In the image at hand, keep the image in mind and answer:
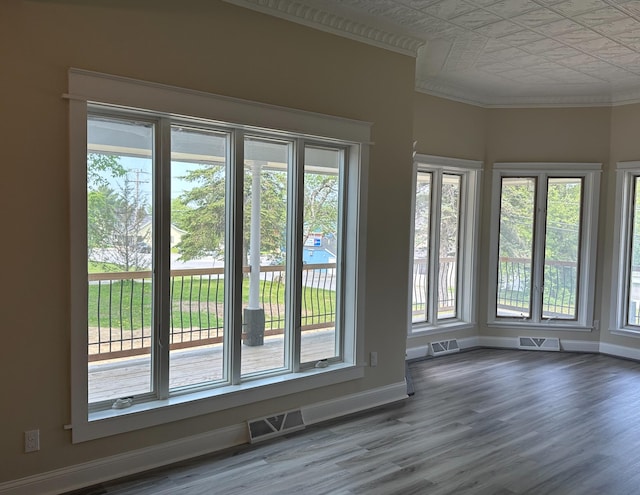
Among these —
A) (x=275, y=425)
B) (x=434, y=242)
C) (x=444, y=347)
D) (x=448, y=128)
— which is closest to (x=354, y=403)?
(x=275, y=425)

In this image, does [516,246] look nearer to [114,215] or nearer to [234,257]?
[234,257]

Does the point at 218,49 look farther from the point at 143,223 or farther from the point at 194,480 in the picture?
the point at 194,480

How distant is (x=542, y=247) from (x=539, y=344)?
121 centimetres

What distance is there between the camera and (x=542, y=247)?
6324 mm

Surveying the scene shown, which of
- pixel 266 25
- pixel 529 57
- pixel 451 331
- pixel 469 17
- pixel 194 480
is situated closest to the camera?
pixel 194 480

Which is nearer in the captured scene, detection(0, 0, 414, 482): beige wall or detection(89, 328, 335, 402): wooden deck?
detection(0, 0, 414, 482): beige wall

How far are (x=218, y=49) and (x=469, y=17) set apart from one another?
6.07 feet

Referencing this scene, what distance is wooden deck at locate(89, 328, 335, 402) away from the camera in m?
3.02

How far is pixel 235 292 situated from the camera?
348 cm

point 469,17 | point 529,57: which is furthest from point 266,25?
point 529,57

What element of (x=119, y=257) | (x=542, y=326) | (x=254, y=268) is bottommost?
(x=542, y=326)

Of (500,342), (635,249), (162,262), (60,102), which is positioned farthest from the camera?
(500,342)

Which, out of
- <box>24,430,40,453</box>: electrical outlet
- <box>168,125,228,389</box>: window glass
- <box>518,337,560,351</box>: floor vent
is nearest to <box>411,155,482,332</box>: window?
<box>518,337,560,351</box>: floor vent

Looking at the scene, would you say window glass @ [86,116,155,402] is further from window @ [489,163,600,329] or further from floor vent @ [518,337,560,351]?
floor vent @ [518,337,560,351]
